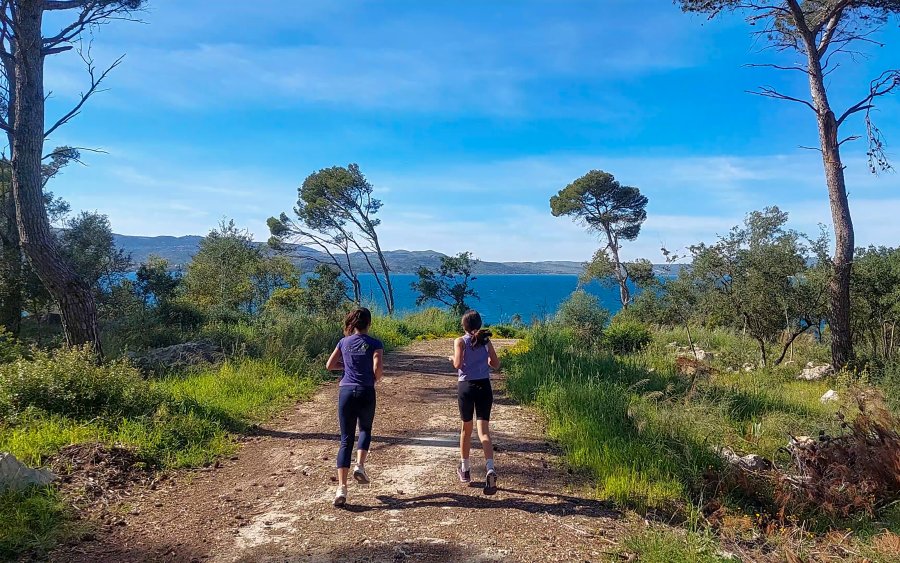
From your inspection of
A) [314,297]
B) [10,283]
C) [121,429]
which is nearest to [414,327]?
[314,297]

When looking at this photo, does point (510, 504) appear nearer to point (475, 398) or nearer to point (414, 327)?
point (475, 398)

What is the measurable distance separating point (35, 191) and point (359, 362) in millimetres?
6233

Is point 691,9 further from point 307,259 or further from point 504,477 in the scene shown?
point 307,259

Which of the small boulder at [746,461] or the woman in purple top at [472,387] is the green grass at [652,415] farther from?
the woman in purple top at [472,387]

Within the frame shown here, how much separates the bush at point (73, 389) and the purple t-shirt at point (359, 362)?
10.6 feet

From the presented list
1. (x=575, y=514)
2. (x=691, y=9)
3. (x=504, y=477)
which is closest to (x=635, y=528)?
(x=575, y=514)

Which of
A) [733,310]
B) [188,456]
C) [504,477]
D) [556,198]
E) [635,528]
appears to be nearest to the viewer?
[635,528]

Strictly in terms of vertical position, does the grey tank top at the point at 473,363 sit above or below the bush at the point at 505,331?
above

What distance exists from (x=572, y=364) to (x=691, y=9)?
9.01 meters

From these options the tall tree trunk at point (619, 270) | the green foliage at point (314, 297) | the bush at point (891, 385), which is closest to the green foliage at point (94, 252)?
the green foliage at point (314, 297)

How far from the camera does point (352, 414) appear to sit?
4.47 m

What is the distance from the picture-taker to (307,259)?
108ft

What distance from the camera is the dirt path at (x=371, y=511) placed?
3605 mm

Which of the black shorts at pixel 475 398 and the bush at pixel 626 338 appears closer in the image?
the black shorts at pixel 475 398
